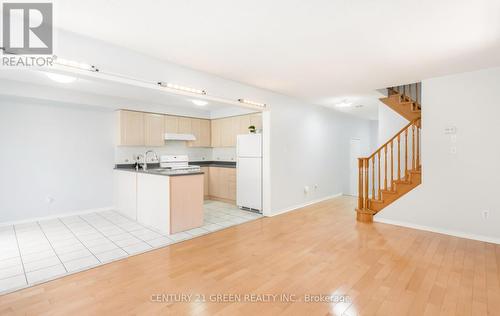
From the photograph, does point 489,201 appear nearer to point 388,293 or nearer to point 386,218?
point 386,218

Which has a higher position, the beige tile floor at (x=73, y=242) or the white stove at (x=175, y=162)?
the white stove at (x=175, y=162)

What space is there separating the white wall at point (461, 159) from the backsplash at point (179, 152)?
4.49 m

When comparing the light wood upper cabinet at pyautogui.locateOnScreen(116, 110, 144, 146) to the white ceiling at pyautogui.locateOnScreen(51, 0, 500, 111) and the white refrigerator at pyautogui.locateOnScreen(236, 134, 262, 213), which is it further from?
the white ceiling at pyautogui.locateOnScreen(51, 0, 500, 111)

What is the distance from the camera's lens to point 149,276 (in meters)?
2.62

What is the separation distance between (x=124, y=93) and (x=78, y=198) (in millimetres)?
2470

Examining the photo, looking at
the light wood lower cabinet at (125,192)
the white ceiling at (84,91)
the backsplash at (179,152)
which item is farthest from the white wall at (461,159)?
the light wood lower cabinet at (125,192)

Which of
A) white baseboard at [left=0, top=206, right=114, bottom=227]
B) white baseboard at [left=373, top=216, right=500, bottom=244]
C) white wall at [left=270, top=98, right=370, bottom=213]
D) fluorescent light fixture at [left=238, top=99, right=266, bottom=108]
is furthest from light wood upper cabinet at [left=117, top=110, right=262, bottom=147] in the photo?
white baseboard at [left=373, top=216, right=500, bottom=244]

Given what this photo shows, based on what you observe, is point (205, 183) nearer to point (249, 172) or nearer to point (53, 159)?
point (249, 172)

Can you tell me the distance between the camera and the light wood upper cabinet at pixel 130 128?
5352 millimetres

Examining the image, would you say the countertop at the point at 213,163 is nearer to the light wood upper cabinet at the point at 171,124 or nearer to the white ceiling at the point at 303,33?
the light wood upper cabinet at the point at 171,124

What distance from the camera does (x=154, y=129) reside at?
5.86 meters

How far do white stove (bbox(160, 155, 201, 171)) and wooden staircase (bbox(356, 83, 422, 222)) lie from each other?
3.99 metres

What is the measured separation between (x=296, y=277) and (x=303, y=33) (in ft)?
8.61

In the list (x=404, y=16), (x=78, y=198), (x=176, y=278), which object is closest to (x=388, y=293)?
(x=176, y=278)
